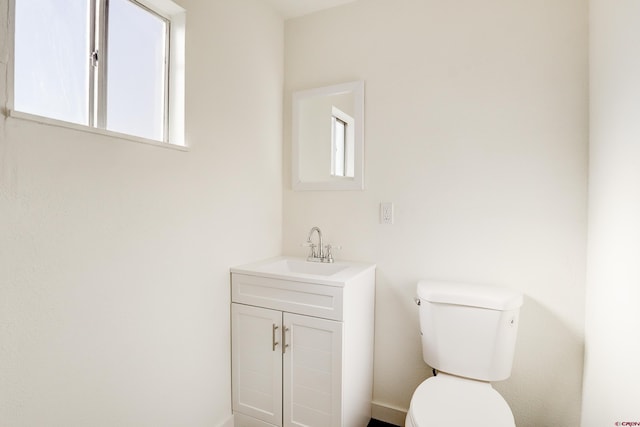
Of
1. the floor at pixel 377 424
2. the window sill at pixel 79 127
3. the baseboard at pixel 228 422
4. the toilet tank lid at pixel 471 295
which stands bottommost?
the floor at pixel 377 424

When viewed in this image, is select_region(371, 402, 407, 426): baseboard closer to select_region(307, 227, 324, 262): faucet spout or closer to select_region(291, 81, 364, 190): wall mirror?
select_region(307, 227, 324, 262): faucet spout

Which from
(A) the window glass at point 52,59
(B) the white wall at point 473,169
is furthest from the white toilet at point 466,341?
(A) the window glass at point 52,59

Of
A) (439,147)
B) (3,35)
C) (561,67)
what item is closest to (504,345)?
(439,147)

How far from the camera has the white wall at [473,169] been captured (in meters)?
1.54

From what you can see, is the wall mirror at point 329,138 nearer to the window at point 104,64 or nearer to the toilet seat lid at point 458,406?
the window at point 104,64

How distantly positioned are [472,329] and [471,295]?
15 centimetres

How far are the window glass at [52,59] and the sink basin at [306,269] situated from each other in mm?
996

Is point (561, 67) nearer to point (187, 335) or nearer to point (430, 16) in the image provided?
point (430, 16)

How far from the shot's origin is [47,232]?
1014 millimetres

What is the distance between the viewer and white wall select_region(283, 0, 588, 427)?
154 centimetres

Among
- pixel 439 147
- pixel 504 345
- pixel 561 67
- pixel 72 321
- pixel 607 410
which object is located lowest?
pixel 607 410

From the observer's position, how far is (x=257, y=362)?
1.69 meters

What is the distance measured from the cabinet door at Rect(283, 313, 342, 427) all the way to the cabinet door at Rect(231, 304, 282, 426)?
51mm

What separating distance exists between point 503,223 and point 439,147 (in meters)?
0.51
